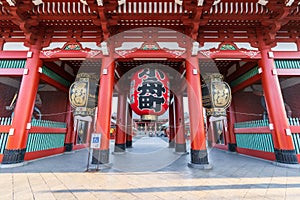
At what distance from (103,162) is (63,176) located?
47.0 inches

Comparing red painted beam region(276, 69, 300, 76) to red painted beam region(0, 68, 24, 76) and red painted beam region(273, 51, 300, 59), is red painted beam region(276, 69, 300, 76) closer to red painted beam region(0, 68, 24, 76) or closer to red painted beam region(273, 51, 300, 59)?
red painted beam region(273, 51, 300, 59)

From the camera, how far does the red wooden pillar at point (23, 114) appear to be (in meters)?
4.79

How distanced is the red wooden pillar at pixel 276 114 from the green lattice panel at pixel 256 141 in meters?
0.51

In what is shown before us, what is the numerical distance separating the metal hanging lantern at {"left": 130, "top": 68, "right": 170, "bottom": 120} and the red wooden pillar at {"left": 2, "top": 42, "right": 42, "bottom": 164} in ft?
13.8

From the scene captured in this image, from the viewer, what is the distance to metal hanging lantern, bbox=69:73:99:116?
4648 mm

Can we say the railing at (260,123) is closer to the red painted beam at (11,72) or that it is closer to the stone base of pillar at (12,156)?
the stone base of pillar at (12,156)

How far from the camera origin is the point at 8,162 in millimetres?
4684

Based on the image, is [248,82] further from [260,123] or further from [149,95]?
[149,95]

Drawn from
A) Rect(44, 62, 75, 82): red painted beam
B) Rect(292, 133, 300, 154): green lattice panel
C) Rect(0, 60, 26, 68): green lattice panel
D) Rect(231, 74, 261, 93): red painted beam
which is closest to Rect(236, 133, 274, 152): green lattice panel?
Rect(292, 133, 300, 154): green lattice panel

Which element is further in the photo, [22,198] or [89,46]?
[89,46]

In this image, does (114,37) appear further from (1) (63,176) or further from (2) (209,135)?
(2) (209,135)

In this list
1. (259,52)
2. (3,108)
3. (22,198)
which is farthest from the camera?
(3,108)

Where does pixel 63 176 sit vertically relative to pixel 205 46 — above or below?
below

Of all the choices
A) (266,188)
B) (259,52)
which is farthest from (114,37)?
(266,188)
